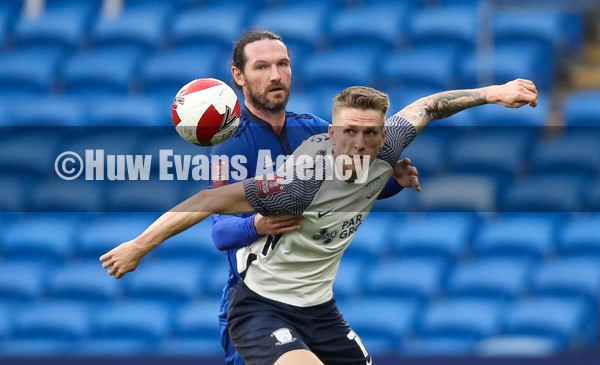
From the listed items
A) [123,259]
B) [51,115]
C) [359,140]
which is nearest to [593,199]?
[51,115]

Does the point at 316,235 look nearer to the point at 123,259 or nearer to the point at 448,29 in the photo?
the point at 123,259

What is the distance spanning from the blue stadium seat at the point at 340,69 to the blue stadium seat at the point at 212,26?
2.78 ft

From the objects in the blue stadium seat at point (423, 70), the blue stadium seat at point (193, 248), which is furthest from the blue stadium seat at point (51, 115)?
the blue stadium seat at point (423, 70)

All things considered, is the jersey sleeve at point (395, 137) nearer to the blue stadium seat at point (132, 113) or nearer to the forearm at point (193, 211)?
the forearm at point (193, 211)

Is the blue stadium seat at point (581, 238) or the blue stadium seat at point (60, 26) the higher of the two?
the blue stadium seat at point (60, 26)

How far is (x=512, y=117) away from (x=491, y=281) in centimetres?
163

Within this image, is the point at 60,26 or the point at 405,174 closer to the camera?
the point at 405,174

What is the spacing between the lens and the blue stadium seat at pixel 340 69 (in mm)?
11180

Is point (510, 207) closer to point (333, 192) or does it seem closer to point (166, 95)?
point (166, 95)

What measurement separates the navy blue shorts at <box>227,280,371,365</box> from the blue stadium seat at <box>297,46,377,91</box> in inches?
215

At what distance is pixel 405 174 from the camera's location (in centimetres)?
589

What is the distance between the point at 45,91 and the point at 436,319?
15.5 ft

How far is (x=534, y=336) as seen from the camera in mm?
9555

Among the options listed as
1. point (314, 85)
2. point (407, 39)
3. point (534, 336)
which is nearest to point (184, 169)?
point (314, 85)
